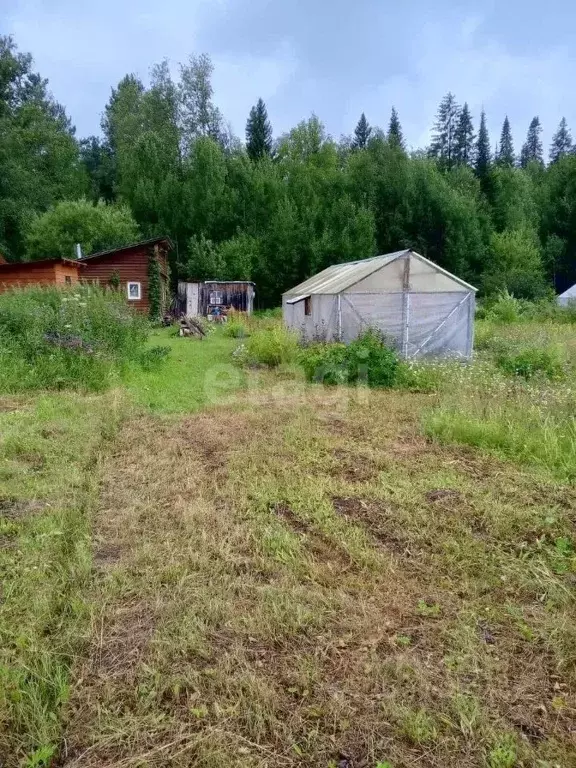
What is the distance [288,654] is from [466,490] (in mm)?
2393

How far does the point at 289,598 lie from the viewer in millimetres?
2723

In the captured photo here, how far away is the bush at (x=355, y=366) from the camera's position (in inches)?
343

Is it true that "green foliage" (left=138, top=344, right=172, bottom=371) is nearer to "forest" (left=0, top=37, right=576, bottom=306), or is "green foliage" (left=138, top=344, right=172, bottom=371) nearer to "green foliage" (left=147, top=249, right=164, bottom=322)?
"green foliage" (left=147, top=249, right=164, bottom=322)

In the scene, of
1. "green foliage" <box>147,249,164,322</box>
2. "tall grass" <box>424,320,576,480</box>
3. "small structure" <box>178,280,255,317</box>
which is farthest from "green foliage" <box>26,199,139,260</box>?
"tall grass" <box>424,320,576,480</box>

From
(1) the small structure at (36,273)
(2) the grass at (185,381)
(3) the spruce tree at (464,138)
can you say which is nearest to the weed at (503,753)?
(2) the grass at (185,381)

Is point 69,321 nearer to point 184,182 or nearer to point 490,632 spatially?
point 490,632

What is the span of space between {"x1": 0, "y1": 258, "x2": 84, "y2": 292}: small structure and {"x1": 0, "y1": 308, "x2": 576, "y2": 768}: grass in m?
13.8

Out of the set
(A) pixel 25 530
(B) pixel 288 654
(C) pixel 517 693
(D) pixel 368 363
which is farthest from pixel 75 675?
(D) pixel 368 363

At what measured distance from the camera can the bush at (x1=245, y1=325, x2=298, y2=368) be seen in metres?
10.6

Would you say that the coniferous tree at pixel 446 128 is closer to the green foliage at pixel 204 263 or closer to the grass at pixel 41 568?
the green foliage at pixel 204 263

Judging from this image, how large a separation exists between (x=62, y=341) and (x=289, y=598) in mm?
7285

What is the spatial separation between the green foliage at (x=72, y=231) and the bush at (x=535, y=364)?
70.6 feet

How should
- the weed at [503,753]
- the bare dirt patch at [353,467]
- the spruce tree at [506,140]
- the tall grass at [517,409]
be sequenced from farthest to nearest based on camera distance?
the spruce tree at [506,140] < the tall grass at [517,409] < the bare dirt patch at [353,467] < the weed at [503,753]

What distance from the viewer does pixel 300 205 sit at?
96.4ft
